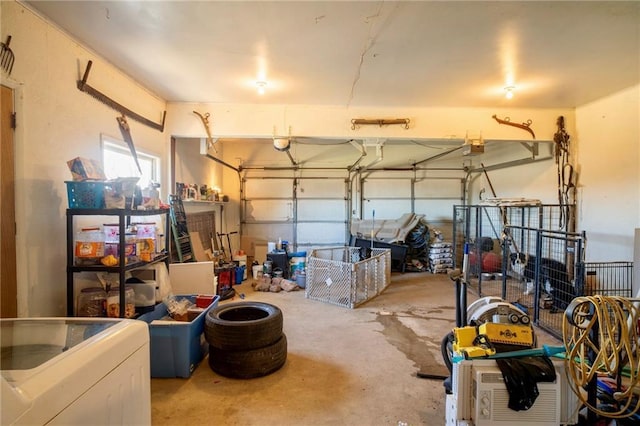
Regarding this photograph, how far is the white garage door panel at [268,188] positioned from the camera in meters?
7.96

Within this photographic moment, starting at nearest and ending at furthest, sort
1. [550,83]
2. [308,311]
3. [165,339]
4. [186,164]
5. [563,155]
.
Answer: [165,339]
[550,83]
[308,311]
[563,155]
[186,164]

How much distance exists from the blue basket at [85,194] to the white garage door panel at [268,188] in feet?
18.0

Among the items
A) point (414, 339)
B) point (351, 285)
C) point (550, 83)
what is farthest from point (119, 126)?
point (550, 83)

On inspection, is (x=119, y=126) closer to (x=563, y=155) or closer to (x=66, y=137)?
(x=66, y=137)

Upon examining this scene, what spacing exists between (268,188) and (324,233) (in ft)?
6.19

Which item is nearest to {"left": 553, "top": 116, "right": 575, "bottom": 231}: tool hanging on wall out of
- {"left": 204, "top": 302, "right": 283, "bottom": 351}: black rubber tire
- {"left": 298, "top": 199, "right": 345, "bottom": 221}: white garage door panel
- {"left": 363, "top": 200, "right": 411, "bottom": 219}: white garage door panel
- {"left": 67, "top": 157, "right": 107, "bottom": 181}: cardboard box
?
{"left": 363, "top": 200, "right": 411, "bottom": 219}: white garage door panel

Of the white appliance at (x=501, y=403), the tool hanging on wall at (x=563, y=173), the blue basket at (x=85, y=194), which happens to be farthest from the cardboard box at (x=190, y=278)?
the tool hanging on wall at (x=563, y=173)

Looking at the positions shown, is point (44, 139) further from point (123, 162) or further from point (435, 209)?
point (435, 209)

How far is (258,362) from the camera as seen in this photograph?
2.61 metres

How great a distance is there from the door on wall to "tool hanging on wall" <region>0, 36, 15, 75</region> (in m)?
0.14

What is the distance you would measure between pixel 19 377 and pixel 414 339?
11.1ft

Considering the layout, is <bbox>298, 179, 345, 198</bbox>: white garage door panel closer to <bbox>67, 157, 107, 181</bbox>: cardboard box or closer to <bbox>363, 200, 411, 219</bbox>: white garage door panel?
<bbox>363, 200, 411, 219</bbox>: white garage door panel

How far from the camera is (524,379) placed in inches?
63.7

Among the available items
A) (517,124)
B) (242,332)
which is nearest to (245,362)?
(242,332)
